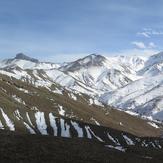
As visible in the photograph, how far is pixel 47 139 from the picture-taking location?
256ft

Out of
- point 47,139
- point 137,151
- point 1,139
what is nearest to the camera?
point 1,139

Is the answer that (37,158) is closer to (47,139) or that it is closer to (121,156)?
(121,156)

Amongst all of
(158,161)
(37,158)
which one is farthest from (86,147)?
(37,158)

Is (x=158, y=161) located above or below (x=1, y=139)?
below

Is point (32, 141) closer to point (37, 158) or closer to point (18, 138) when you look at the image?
point (18, 138)

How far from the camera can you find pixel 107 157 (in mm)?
64750

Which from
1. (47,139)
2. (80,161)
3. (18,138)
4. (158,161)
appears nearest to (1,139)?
(18,138)

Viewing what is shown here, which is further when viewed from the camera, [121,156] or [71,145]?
[71,145]

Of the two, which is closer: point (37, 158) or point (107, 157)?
point (37, 158)

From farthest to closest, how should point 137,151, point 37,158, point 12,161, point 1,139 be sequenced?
point 137,151, point 1,139, point 37,158, point 12,161

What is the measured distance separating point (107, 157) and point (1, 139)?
1886 cm

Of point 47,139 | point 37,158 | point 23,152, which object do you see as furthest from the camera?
point 47,139

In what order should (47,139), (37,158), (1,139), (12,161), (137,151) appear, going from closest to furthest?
(12,161), (37,158), (1,139), (47,139), (137,151)

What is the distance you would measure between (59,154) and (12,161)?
38.7 ft
